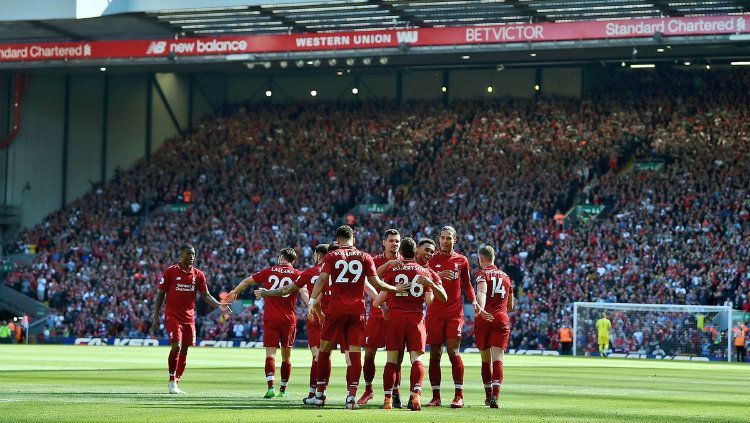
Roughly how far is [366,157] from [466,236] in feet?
32.7

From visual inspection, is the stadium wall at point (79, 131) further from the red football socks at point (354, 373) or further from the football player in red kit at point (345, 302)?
the red football socks at point (354, 373)

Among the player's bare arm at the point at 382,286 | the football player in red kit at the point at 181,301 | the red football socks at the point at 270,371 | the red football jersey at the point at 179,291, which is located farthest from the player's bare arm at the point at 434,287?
the red football jersey at the point at 179,291

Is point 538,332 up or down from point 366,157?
down

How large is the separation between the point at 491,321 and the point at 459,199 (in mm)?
37504

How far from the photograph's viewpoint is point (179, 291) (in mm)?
20219

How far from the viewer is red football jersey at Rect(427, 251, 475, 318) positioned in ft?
58.2

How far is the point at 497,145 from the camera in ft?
191

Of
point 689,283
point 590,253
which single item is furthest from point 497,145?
point 689,283

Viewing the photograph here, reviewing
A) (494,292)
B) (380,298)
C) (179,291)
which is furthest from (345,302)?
(179,291)

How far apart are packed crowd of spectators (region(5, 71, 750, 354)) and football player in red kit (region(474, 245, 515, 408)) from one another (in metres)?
28.1

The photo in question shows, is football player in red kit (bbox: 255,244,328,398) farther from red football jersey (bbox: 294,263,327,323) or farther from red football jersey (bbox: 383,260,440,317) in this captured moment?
red football jersey (bbox: 383,260,440,317)

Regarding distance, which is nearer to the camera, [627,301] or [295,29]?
[627,301]

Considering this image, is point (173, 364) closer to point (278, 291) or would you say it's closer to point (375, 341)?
point (278, 291)

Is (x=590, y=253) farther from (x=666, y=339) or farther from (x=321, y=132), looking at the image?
(x=321, y=132)
